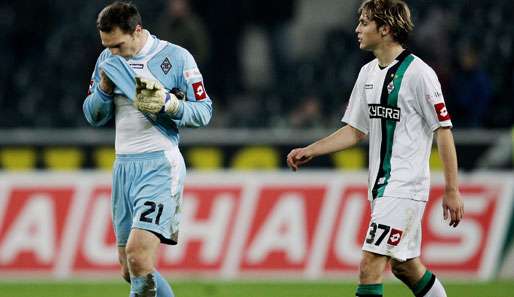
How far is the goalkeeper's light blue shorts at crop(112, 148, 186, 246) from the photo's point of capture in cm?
607

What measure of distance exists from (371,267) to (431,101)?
2.97ft

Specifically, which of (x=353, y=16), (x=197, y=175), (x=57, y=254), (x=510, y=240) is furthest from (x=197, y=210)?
(x=353, y=16)

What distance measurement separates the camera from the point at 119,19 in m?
6.03

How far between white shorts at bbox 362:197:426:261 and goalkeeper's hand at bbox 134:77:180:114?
121cm

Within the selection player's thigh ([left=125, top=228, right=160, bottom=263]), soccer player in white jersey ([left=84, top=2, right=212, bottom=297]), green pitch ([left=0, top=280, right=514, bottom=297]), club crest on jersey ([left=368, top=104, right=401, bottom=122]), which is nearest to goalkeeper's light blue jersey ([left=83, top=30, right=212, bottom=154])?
soccer player in white jersey ([left=84, top=2, right=212, bottom=297])

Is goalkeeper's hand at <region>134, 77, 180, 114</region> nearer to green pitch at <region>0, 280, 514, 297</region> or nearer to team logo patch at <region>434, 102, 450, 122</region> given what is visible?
team logo patch at <region>434, 102, 450, 122</region>

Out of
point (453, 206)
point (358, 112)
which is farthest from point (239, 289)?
point (453, 206)

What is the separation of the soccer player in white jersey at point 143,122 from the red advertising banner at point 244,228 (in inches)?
158

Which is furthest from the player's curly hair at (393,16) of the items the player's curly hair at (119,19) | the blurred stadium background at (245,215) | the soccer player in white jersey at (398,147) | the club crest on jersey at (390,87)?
the blurred stadium background at (245,215)

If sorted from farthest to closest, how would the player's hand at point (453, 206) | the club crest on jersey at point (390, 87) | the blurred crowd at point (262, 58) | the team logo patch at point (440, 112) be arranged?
the blurred crowd at point (262, 58) < the club crest on jersey at point (390, 87) < the team logo patch at point (440, 112) < the player's hand at point (453, 206)

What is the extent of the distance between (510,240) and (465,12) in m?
3.65

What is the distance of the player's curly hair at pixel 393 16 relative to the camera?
19.5 feet

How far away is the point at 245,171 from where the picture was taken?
1051 cm

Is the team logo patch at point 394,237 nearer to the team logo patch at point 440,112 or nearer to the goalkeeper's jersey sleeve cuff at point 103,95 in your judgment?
the team logo patch at point 440,112
